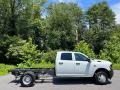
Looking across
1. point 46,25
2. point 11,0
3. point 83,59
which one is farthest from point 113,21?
point 83,59

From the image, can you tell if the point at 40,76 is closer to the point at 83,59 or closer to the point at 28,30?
the point at 83,59

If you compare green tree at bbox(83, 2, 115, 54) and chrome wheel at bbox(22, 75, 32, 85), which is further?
green tree at bbox(83, 2, 115, 54)

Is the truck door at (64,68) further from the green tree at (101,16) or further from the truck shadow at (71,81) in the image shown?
the green tree at (101,16)

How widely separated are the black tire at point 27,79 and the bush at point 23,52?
55.7 feet

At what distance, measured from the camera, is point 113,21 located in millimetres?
59844

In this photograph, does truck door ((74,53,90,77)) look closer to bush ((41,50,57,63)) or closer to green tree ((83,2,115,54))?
bush ((41,50,57,63))

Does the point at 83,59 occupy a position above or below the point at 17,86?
above

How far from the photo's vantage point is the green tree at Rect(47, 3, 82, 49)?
48781 mm

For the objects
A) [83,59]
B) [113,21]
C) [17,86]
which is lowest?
[17,86]

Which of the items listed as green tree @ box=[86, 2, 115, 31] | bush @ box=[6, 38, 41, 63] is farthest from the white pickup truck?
green tree @ box=[86, 2, 115, 31]

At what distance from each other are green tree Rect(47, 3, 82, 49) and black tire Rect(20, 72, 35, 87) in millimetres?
28748

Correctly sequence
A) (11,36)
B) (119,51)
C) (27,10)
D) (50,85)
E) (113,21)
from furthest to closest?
(113,21) < (27,10) < (11,36) < (119,51) < (50,85)

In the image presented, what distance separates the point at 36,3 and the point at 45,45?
6.52 m

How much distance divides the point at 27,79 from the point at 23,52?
62.9ft
